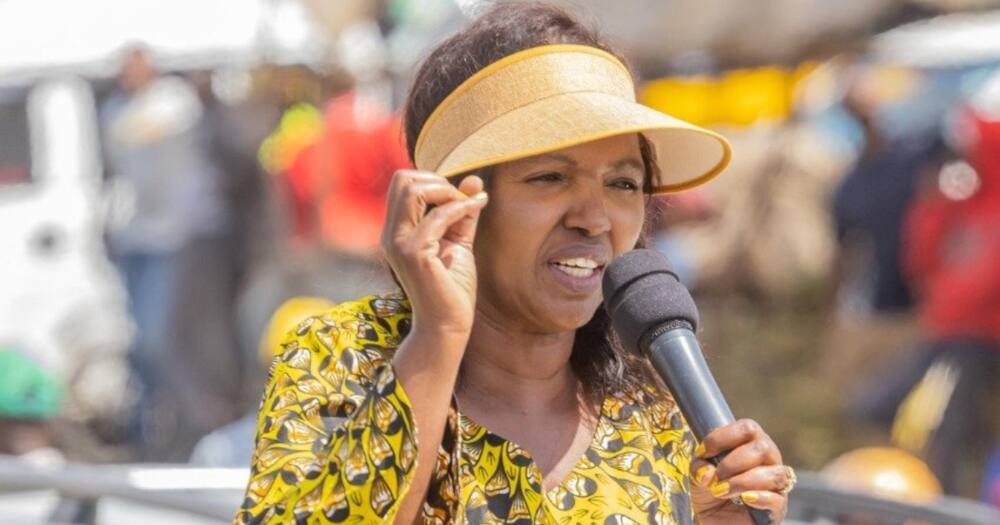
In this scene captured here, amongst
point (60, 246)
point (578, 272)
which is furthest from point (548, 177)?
point (60, 246)

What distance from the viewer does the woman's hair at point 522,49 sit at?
267cm

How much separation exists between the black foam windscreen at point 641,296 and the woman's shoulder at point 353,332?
11.8 inches

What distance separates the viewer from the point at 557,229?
2561 mm

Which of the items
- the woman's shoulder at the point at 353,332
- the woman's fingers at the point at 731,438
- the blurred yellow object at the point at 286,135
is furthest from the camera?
the blurred yellow object at the point at 286,135

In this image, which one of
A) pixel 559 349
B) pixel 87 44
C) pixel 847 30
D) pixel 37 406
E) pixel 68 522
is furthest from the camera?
pixel 87 44

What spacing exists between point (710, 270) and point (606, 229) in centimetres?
596

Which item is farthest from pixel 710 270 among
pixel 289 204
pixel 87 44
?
pixel 87 44

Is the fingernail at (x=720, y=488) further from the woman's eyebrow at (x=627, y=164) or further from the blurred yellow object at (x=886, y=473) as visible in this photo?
the blurred yellow object at (x=886, y=473)

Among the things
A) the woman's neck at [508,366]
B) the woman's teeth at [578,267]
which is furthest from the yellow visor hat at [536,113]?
the woman's neck at [508,366]

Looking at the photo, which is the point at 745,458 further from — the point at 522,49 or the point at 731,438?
the point at 522,49

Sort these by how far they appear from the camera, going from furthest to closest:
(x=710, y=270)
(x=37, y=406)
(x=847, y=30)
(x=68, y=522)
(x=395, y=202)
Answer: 1. (x=710, y=270)
2. (x=847, y=30)
3. (x=37, y=406)
4. (x=68, y=522)
5. (x=395, y=202)

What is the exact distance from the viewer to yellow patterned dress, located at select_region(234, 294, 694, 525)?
7.30 ft

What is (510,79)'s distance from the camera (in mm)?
2611

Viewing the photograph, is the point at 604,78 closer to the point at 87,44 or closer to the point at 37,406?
the point at 37,406
